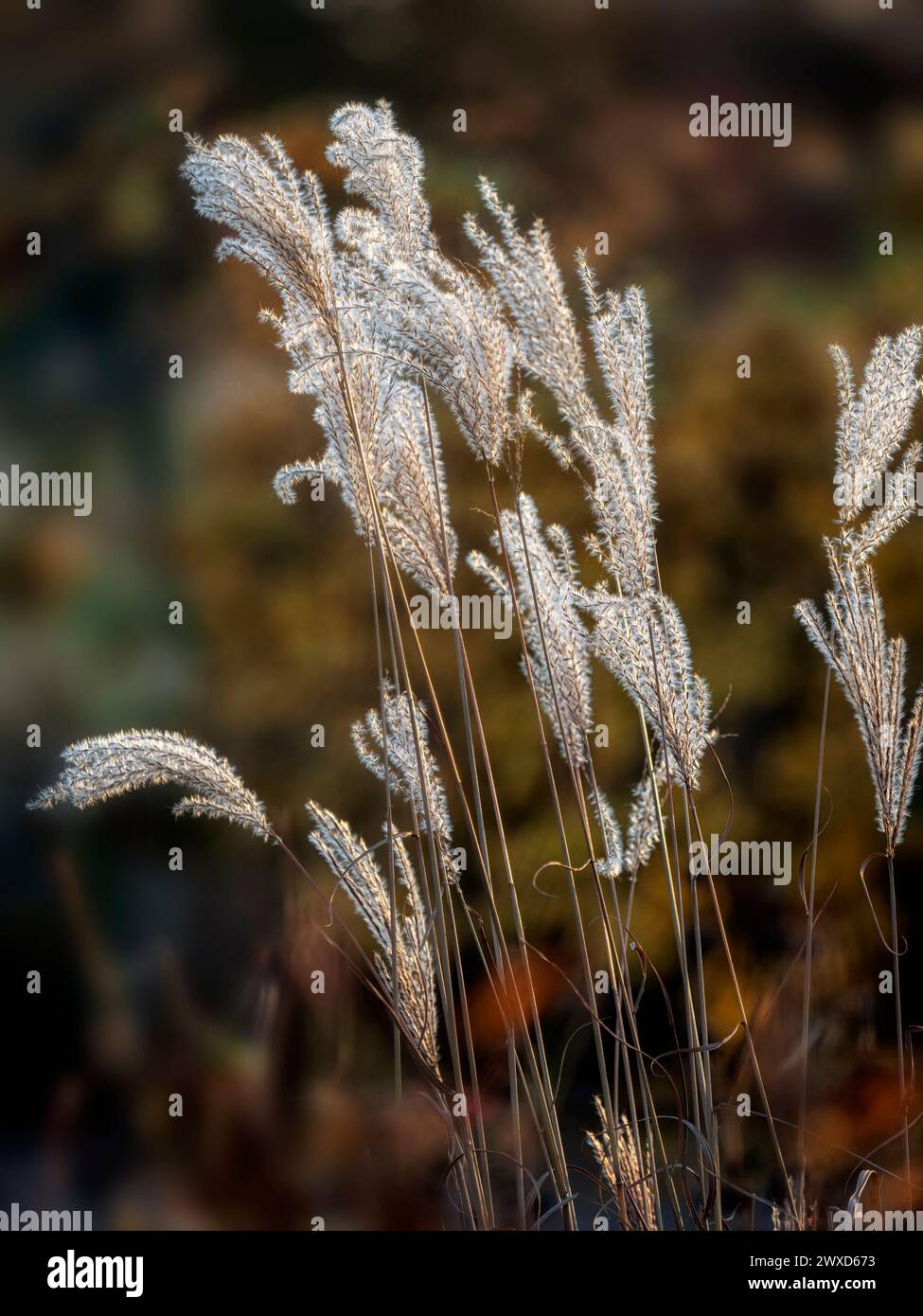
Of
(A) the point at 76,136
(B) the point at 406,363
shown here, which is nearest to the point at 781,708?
(B) the point at 406,363

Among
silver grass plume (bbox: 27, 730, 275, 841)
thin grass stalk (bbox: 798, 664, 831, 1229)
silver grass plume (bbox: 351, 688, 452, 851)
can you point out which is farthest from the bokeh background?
silver grass plume (bbox: 27, 730, 275, 841)

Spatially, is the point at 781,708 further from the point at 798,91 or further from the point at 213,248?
the point at 213,248

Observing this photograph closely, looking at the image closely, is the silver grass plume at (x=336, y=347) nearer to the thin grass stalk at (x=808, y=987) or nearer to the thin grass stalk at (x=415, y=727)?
the thin grass stalk at (x=415, y=727)

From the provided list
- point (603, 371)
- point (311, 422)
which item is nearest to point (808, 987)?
point (603, 371)

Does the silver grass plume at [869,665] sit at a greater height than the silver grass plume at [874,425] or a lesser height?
lesser

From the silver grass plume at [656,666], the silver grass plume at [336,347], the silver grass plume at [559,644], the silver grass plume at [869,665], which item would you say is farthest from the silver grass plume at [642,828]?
the silver grass plume at [336,347]

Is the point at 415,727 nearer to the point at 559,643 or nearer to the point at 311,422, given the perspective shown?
the point at 559,643
